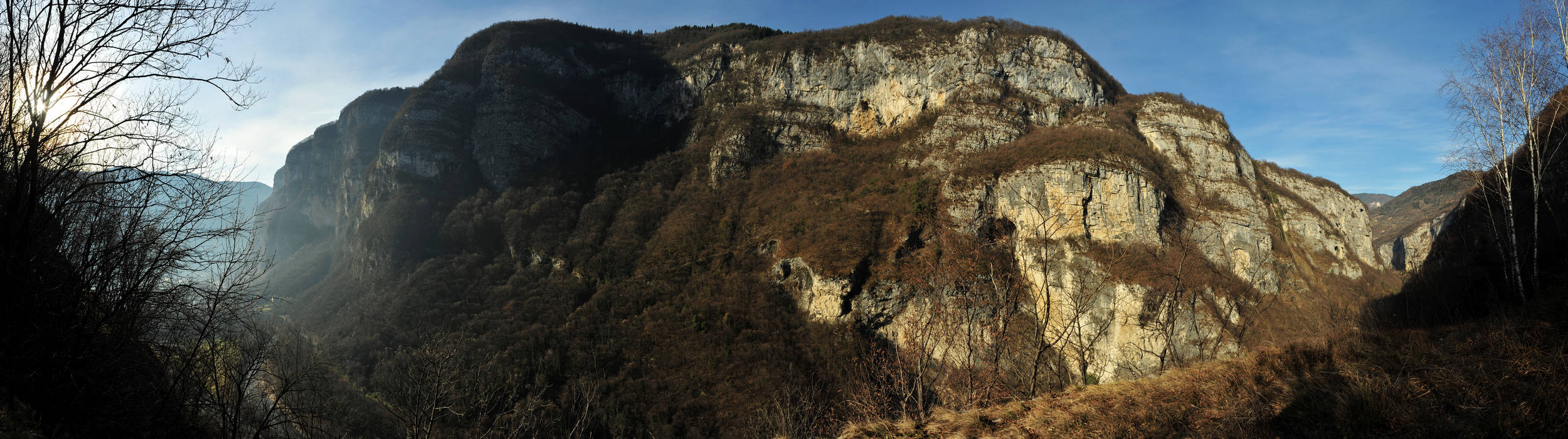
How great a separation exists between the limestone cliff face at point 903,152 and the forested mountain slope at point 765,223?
31cm

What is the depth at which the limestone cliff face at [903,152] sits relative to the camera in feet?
117

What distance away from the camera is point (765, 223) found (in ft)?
160

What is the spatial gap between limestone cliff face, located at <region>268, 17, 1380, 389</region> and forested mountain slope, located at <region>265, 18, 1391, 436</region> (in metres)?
0.31

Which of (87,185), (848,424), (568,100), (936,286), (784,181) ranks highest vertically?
(568,100)

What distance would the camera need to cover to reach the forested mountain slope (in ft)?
106

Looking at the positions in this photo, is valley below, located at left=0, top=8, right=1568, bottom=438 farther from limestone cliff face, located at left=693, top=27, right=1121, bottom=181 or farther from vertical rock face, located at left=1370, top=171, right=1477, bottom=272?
vertical rock face, located at left=1370, top=171, right=1477, bottom=272

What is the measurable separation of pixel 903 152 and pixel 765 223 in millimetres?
16585

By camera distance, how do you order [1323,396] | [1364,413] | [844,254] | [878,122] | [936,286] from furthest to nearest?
[878,122], [844,254], [936,286], [1323,396], [1364,413]

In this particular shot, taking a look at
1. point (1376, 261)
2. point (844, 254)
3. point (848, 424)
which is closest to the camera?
point (848, 424)

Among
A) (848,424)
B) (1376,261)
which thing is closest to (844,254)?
(848,424)

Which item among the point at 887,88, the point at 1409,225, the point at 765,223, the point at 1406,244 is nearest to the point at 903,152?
the point at 887,88

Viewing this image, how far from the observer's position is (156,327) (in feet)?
24.5

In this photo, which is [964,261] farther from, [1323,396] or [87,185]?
[87,185]

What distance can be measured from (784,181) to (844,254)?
51.9 ft
